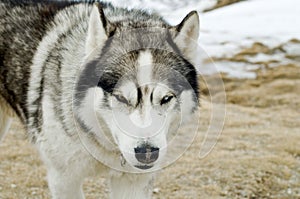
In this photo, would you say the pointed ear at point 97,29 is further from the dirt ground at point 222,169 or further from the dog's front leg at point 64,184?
the dirt ground at point 222,169

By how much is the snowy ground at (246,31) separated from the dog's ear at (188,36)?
18.0m

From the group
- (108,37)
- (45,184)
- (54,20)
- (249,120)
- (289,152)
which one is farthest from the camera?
(249,120)

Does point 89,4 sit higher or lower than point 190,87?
higher

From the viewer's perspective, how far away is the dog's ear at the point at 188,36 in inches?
175

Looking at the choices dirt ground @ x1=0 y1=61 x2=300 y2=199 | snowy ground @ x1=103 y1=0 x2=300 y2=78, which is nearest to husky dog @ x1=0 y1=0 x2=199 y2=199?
dirt ground @ x1=0 y1=61 x2=300 y2=199

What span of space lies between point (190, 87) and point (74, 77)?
1.11m

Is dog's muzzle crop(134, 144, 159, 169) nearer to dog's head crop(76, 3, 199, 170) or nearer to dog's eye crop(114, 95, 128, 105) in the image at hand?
dog's head crop(76, 3, 199, 170)

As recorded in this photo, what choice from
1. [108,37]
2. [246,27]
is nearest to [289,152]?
[108,37]

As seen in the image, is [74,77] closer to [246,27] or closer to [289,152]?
[289,152]

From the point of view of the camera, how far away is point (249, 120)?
48.9ft

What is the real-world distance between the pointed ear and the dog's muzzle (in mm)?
1131

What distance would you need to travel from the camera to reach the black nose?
383 centimetres

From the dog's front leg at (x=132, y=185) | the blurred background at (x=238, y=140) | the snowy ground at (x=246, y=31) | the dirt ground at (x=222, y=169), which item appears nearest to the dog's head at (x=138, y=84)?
the blurred background at (x=238, y=140)

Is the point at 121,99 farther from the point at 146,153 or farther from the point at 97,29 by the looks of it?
the point at 97,29
